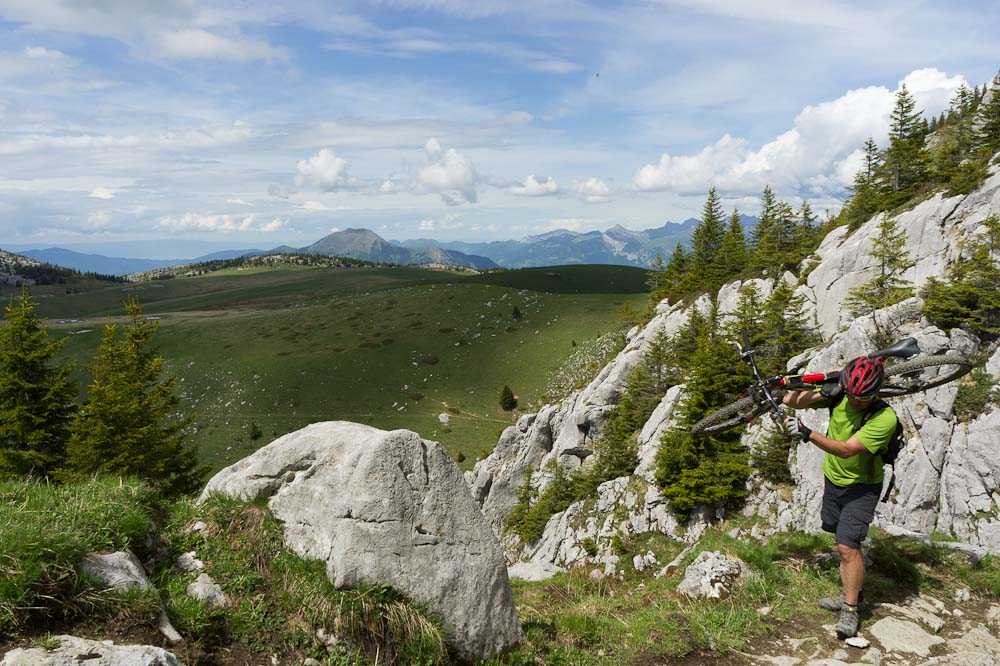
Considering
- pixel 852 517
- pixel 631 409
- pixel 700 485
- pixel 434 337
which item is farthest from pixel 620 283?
pixel 852 517

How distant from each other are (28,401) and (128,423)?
240 inches

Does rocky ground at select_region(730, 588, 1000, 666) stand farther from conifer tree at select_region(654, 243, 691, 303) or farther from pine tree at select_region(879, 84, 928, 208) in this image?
conifer tree at select_region(654, 243, 691, 303)

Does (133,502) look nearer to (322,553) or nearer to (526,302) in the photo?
(322,553)

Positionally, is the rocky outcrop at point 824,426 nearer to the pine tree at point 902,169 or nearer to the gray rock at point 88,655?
the pine tree at point 902,169

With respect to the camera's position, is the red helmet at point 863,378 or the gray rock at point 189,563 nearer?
the gray rock at point 189,563

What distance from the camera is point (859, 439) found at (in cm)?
751

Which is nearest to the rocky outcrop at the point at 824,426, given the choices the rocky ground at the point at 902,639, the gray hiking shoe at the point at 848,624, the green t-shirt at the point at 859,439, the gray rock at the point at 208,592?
the rocky ground at the point at 902,639

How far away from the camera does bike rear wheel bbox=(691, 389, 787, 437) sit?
7.87 m

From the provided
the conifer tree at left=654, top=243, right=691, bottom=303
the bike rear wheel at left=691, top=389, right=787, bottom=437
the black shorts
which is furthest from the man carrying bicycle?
the conifer tree at left=654, top=243, right=691, bottom=303

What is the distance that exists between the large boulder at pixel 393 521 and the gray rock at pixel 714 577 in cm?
432

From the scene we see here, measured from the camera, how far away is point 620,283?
19000 cm

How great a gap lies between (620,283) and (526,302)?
80066 millimetres

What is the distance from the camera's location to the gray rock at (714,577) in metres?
9.53

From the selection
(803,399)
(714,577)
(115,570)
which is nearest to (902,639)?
(714,577)
